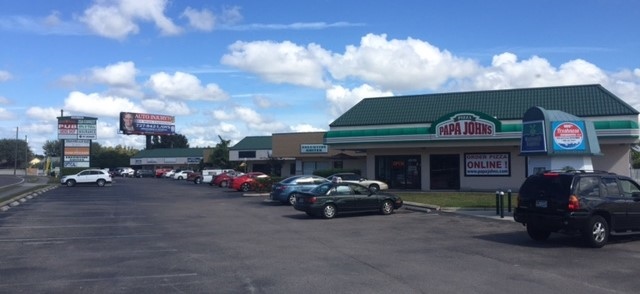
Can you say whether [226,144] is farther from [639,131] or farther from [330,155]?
[639,131]

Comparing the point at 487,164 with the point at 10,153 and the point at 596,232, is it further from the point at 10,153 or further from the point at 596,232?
the point at 10,153

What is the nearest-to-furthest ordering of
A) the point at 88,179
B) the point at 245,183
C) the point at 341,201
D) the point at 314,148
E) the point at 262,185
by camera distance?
the point at 341,201 < the point at 262,185 < the point at 245,183 < the point at 88,179 < the point at 314,148

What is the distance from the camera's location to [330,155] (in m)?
55.2

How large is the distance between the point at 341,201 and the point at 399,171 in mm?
18487

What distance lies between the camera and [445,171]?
3747 cm

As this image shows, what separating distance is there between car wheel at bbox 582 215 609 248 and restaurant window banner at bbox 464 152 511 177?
907 inches

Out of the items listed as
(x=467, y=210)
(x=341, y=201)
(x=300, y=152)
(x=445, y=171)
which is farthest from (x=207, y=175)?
(x=467, y=210)

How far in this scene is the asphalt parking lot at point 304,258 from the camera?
8.95 m

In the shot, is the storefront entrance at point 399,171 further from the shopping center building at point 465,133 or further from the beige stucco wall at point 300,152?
the beige stucco wall at point 300,152

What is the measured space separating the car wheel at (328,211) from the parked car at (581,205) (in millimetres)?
7951

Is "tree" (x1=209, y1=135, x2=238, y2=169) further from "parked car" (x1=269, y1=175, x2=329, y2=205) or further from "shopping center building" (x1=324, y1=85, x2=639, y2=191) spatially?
"parked car" (x1=269, y1=175, x2=329, y2=205)

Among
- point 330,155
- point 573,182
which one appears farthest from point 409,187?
point 573,182

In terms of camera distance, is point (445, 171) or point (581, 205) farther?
point (445, 171)

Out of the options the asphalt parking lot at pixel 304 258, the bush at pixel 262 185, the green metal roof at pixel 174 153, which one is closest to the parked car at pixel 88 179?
the bush at pixel 262 185
